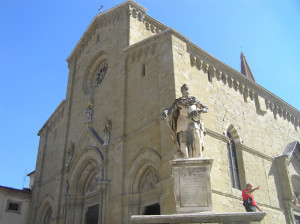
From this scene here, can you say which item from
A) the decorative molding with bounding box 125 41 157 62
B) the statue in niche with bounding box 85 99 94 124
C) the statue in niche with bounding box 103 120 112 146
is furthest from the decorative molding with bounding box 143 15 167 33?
the statue in niche with bounding box 103 120 112 146

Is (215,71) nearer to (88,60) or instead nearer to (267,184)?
(267,184)

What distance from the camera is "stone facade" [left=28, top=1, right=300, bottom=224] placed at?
44.7 ft

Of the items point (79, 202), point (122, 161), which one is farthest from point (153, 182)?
point (79, 202)

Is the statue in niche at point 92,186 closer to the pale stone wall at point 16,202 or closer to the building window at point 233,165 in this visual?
the pale stone wall at point 16,202

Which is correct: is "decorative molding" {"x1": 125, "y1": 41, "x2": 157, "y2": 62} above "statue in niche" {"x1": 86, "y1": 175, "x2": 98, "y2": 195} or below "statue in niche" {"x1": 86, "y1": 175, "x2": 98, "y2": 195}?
above

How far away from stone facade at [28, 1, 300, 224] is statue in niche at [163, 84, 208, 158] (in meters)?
4.15

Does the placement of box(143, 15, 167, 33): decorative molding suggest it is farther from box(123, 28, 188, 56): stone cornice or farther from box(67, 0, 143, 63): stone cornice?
box(123, 28, 188, 56): stone cornice

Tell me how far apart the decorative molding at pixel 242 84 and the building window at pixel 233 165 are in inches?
124

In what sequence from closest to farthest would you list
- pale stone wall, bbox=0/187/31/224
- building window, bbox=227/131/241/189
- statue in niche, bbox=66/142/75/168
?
building window, bbox=227/131/241/189 → statue in niche, bbox=66/142/75/168 → pale stone wall, bbox=0/187/31/224

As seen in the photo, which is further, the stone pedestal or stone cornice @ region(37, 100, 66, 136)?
stone cornice @ region(37, 100, 66, 136)

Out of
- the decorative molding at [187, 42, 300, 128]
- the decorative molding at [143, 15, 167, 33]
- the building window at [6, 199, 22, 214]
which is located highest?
the decorative molding at [143, 15, 167, 33]

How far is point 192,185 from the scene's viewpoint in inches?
281

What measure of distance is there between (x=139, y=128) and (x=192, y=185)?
7.49 meters

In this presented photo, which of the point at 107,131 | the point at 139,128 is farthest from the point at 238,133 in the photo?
the point at 107,131
